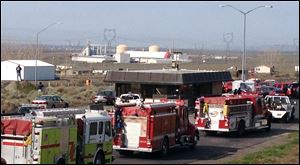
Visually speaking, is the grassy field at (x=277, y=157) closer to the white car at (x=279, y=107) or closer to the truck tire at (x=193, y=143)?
the truck tire at (x=193, y=143)

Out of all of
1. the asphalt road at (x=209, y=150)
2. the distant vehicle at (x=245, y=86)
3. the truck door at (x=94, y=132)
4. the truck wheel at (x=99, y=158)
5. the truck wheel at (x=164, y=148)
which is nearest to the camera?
the truck door at (x=94, y=132)

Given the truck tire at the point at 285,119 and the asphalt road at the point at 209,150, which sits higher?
the truck tire at the point at 285,119

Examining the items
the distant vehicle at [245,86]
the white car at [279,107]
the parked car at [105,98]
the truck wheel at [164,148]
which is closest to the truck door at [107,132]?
the truck wheel at [164,148]

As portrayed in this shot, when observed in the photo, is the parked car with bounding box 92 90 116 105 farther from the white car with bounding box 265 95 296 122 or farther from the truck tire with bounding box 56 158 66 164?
the truck tire with bounding box 56 158 66 164

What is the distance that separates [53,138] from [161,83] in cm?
3158

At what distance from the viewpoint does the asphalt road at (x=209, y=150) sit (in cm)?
2544

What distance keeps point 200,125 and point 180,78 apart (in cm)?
1656

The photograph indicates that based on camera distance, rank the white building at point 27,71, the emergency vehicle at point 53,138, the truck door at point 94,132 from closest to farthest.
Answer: the emergency vehicle at point 53,138
the truck door at point 94,132
the white building at point 27,71

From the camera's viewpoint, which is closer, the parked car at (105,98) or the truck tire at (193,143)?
the truck tire at (193,143)

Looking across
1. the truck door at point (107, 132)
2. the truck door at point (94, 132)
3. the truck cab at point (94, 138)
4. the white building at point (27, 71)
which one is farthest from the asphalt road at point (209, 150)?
the white building at point (27, 71)

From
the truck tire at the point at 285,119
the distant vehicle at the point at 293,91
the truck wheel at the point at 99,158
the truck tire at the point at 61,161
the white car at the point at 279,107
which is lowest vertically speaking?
the truck wheel at the point at 99,158

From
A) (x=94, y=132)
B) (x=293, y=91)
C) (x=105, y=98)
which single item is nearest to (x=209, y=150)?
(x=94, y=132)

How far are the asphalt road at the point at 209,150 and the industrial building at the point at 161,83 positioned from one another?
13.0m

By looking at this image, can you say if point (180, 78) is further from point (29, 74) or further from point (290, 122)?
point (29, 74)
